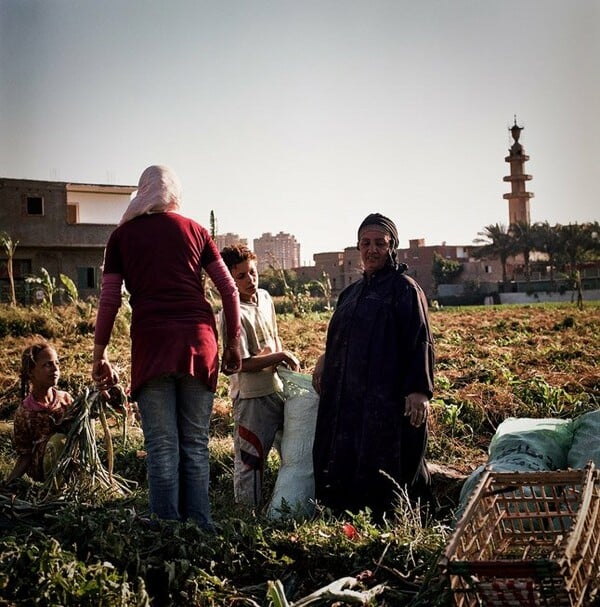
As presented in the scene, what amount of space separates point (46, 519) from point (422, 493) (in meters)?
1.84

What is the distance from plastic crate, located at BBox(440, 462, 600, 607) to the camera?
222cm

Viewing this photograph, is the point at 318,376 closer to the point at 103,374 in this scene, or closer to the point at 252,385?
the point at 252,385

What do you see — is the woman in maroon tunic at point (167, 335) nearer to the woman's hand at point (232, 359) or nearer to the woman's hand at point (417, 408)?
the woman's hand at point (232, 359)

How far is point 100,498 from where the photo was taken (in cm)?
383

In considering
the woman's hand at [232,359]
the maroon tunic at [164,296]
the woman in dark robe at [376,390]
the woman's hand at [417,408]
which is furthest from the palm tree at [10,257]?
the woman's hand at [417,408]

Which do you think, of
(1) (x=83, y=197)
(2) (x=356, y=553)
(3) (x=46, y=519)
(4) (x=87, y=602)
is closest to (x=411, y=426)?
(2) (x=356, y=553)

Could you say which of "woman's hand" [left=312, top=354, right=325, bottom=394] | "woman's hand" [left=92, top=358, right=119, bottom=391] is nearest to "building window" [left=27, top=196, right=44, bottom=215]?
"woman's hand" [left=312, top=354, right=325, bottom=394]

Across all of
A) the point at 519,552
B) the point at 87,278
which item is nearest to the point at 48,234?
the point at 87,278

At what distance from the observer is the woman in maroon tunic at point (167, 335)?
11.5 feet

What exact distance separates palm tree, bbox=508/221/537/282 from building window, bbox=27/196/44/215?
1430 inches

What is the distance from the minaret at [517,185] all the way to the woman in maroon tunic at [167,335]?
66708 millimetres

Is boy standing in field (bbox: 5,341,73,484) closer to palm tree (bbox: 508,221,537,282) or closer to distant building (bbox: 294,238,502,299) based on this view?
distant building (bbox: 294,238,502,299)

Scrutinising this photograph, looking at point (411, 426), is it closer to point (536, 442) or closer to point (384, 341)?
point (384, 341)

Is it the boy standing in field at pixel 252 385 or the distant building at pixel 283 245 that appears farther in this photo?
the distant building at pixel 283 245
